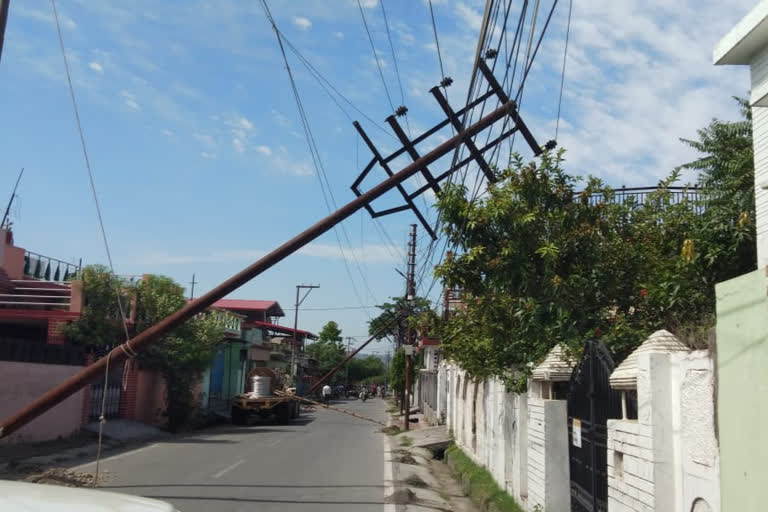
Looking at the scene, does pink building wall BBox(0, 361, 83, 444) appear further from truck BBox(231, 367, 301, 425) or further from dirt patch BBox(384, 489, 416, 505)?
dirt patch BBox(384, 489, 416, 505)

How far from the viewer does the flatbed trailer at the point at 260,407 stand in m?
31.6

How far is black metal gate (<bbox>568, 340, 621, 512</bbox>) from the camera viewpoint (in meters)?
7.06

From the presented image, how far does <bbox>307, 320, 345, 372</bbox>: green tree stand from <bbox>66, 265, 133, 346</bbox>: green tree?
6559 cm

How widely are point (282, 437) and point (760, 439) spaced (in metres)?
22.0

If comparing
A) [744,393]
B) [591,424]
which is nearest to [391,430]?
[591,424]

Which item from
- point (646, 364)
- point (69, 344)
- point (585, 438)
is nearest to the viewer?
point (646, 364)

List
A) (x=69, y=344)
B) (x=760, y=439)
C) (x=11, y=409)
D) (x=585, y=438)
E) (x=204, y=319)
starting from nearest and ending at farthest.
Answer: (x=760, y=439)
(x=585, y=438)
(x=11, y=409)
(x=69, y=344)
(x=204, y=319)

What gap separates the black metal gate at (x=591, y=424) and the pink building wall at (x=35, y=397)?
14.8 meters

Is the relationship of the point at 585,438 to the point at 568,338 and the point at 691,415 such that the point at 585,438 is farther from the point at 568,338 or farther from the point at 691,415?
the point at 691,415

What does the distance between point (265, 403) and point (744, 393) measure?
28436 mm

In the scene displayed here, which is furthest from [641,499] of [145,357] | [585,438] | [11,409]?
[145,357]

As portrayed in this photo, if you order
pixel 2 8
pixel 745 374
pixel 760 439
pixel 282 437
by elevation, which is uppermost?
pixel 2 8

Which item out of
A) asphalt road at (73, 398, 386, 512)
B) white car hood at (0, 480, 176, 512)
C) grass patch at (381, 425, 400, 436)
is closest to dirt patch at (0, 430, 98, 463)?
asphalt road at (73, 398, 386, 512)

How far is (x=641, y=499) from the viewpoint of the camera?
5.61 metres
